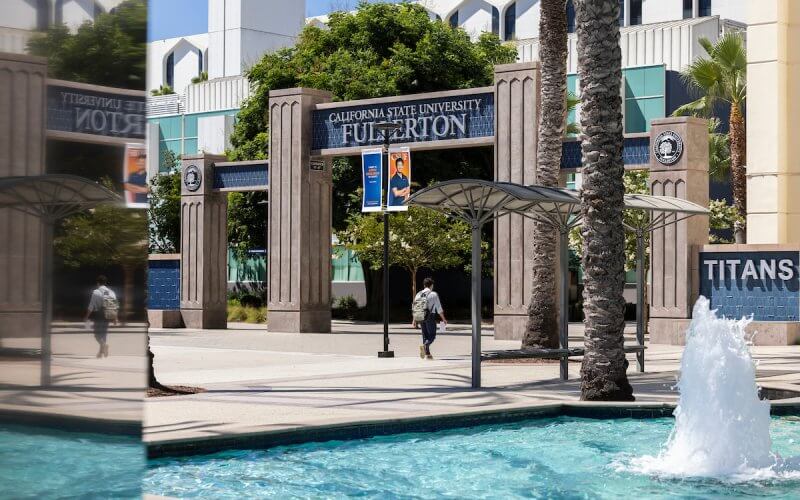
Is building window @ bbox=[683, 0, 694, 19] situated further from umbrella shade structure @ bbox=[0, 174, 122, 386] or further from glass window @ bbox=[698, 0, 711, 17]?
umbrella shade structure @ bbox=[0, 174, 122, 386]

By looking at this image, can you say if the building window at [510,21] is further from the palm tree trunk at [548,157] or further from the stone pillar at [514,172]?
the palm tree trunk at [548,157]

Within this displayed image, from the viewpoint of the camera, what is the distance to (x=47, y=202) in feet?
9.74

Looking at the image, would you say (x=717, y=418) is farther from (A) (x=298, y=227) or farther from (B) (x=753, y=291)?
(A) (x=298, y=227)

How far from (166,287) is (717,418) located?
98.3 ft

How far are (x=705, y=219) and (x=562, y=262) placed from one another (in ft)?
39.8

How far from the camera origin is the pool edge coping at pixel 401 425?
10.3 m

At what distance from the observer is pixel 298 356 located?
23922 mm

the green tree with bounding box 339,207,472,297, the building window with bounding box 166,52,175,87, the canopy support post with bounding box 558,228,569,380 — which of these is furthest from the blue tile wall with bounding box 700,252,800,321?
the building window with bounding box 166,52,175,87

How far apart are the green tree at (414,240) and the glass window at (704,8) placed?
1071 inches

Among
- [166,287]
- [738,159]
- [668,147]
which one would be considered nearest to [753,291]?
[668,147]

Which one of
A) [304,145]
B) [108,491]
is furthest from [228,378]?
[304,145]

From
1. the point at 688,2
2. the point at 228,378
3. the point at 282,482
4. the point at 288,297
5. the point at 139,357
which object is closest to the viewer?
the point at 139,357

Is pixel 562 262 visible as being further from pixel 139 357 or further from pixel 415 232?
pixel 415 232

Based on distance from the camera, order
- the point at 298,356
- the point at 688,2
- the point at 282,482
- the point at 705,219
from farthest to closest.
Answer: the point at 688,2 → the point at 705,219 → the point at 298,356 → the point at 282,482
